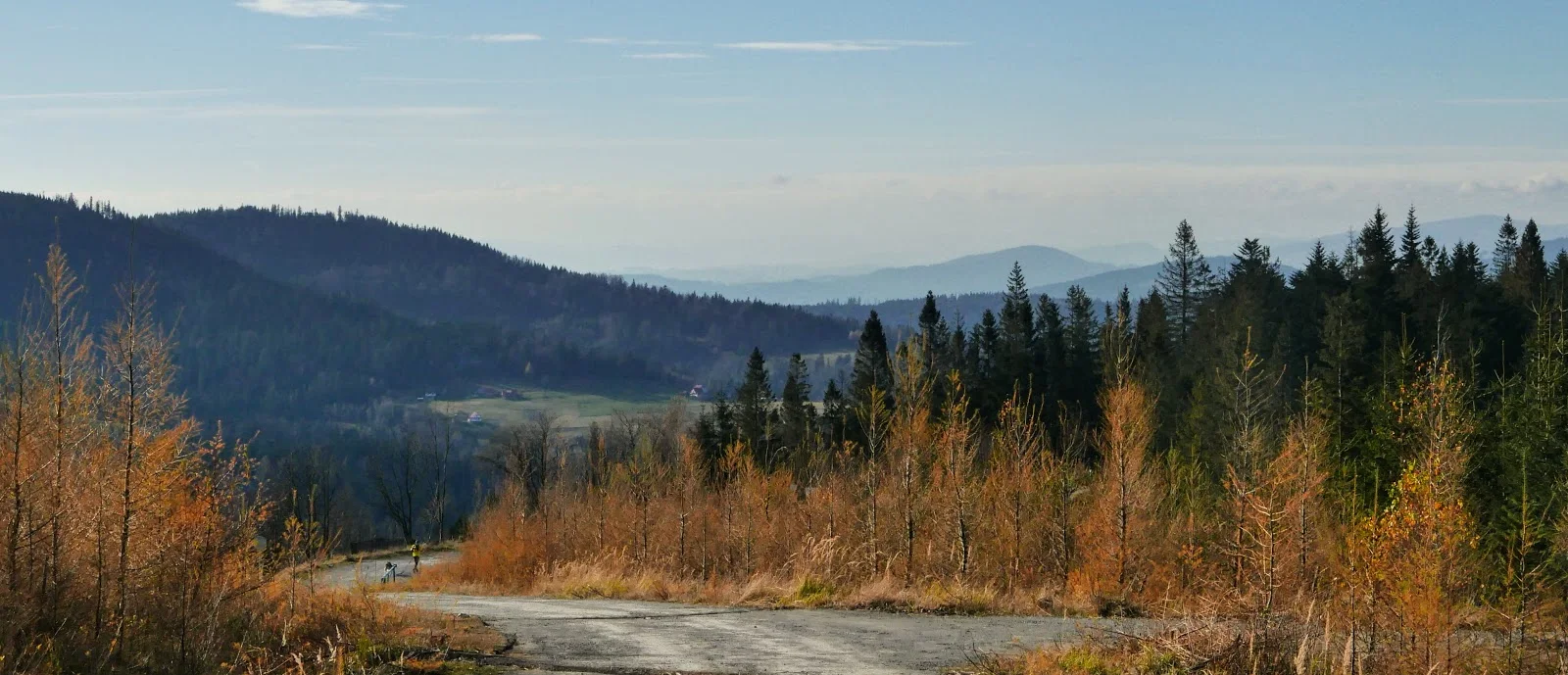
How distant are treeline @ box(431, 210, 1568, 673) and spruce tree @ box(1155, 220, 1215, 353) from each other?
3080 cm

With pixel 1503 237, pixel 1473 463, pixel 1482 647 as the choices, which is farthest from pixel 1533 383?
pixel 1503 237

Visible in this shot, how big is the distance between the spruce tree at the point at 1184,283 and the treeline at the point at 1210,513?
30801 mm

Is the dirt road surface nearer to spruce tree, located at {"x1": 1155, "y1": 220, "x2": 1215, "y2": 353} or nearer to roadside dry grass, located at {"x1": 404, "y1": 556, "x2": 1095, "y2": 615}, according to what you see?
roadside dry grass, located at {"x1": 404, "y1": 556, "x2": 1095, "y2": 615}

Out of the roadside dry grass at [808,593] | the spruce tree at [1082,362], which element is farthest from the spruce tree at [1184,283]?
the roadside dry grass at [808,593]

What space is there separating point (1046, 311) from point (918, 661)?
94934mm

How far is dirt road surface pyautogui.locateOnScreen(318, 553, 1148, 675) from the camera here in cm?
1537

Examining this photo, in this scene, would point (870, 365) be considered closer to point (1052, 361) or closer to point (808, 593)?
point (1052, 361)

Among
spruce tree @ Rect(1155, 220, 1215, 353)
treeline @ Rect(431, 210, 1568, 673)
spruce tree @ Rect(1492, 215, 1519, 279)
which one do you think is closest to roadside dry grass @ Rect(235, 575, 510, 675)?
treeline @ Rect(431, 210, 1568, 673)

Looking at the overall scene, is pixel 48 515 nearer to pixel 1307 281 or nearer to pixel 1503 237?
pixel 1307 281

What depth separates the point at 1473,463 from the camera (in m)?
38.9

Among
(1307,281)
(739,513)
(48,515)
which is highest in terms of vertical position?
(1307,281)

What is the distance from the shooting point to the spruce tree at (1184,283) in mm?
112188

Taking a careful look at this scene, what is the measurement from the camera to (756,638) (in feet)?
58.5

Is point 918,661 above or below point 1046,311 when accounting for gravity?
below
